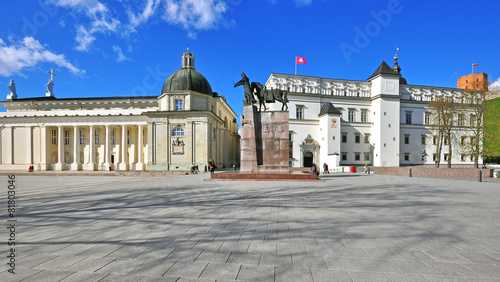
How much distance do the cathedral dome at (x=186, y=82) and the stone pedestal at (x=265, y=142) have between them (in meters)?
26.4

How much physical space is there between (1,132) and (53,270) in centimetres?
6668

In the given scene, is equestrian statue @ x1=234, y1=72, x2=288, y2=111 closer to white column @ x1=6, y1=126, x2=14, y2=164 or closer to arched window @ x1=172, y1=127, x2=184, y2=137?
arched window @ x1=172, y1=127, x2=184, y2=137

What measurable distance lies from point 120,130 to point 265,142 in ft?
139

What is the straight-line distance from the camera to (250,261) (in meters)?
3.97

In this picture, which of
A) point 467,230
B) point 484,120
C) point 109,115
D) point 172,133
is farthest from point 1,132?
point 484,120

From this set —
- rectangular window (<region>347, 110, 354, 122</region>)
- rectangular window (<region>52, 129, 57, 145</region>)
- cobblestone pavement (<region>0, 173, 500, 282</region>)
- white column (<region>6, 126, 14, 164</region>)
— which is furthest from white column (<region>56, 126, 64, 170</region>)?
rectangular window (<region>347, 110, 354, 122</region>)

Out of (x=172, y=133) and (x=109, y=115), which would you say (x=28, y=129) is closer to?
(x=109, y=115)

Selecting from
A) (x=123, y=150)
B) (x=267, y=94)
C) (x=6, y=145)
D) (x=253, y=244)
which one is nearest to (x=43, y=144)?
(x=6, y=145)

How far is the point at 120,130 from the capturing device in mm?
50469

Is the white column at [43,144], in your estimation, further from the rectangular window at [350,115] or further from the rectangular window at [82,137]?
the rectangular window at [350,115]

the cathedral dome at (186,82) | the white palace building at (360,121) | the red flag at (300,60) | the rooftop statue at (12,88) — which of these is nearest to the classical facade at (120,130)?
the cathedral dome at (186,82)

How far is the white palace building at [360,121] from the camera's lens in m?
47.1

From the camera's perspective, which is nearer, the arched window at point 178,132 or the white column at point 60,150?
the arched window at point 178,132

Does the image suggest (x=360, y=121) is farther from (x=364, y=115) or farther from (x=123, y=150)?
(x=123, y=150)
